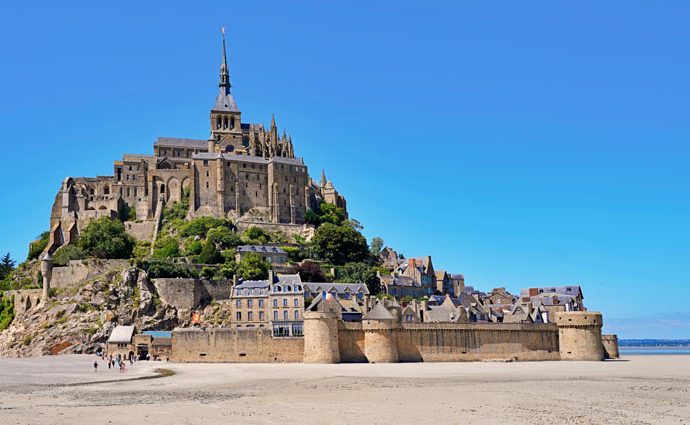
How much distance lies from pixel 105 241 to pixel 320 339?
117 ft

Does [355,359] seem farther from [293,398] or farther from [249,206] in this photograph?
[249,206]

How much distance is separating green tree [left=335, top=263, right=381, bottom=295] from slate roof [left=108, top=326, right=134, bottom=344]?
22081 millimetres

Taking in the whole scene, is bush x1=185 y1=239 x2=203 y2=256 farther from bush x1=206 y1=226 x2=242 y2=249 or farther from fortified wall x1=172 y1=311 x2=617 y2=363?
fortified wall x1=172 y1=311 x2=617 y2=363

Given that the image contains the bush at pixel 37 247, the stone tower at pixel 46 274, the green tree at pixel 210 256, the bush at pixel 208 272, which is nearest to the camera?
the stone tower at pixel 46 274

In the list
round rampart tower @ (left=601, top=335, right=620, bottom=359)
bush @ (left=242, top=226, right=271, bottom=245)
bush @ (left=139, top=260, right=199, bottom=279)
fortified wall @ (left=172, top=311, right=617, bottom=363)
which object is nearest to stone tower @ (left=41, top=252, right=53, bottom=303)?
bush @ (left=139, top=260, right=199, bottom=279)

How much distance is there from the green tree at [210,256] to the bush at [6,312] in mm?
17203

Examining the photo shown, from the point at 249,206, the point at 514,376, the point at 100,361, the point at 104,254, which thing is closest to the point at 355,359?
the point at 514,376

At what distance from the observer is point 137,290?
222 ft

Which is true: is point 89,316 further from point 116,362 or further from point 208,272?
point 208,272

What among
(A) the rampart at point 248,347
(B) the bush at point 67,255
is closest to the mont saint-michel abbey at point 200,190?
(B) the bush at point 67,255

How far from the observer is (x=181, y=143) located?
339 ft

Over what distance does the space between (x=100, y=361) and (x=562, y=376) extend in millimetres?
31408

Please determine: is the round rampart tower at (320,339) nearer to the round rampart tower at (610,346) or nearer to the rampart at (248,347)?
the rampart at (248,347)

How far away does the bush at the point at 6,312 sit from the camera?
7025cm
